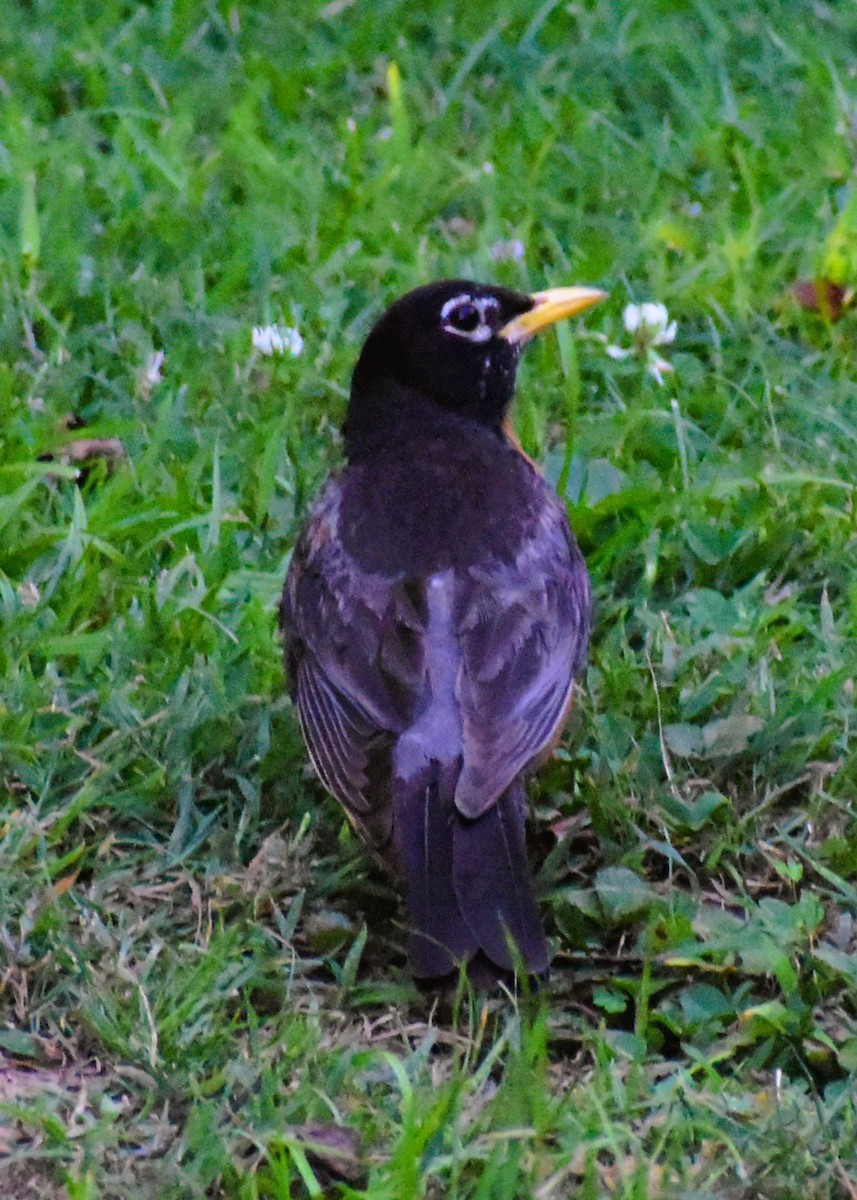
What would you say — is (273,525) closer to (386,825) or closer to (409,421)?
(409,421)

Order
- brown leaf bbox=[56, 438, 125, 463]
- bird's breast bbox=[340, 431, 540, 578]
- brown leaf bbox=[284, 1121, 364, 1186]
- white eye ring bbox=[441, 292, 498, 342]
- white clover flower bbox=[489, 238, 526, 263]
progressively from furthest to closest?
white clover flower bbox=[489, 238, 526, 263]
brown leaf bbox=[56, 438, 125, 463]
white eye ring bbox=[441, 292, 498, 342]
bird's breast bbox=[340, 431, 540, 578]
brown leaf bbox=[284, 1121, 364, 1186]

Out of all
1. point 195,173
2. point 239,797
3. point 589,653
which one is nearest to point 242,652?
point 239,797

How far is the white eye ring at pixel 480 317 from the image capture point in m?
4.74

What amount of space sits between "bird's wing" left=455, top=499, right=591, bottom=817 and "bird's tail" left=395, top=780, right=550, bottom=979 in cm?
6

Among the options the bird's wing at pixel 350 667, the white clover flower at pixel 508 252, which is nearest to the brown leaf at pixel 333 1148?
the bird's wing at pixel 350 667

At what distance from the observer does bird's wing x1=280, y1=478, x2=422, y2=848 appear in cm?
382

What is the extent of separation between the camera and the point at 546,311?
494 cm

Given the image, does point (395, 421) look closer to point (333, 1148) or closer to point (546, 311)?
point (546, 311)

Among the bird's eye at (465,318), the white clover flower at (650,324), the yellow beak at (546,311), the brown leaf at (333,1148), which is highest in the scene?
the bird's eye at (465,318)

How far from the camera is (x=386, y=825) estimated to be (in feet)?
12.2

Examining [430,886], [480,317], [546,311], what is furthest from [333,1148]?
[546,311]

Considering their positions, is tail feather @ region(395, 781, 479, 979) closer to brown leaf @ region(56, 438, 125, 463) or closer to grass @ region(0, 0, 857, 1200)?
grass @ region(0, 0, 857, 1200)

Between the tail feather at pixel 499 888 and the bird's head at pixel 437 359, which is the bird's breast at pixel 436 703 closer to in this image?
the tail feather at pixel 499 888

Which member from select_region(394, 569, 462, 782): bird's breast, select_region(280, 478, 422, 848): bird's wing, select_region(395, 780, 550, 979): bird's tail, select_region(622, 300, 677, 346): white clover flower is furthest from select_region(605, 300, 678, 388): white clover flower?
select_region(395, 780, 550, 979): bird's tail
